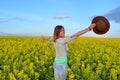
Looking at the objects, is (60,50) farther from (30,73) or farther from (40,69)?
(40,69)

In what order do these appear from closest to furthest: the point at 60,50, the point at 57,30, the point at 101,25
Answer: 1. the point at 101,25
2. the point at 57,30
3. the point at 60,50

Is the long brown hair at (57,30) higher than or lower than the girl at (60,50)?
higher

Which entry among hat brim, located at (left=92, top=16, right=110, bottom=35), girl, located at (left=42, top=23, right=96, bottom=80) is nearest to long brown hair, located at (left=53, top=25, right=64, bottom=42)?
girl, located at (left=42, top=23, right=96, bottom=80)

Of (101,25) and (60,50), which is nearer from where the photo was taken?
(101,25)

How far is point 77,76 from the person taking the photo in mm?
11086

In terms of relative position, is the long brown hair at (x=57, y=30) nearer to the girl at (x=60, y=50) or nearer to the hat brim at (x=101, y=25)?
the girl at (x=60, y=50)

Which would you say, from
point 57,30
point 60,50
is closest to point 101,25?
point 57,30

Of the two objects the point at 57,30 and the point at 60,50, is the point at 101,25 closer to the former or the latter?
the point at 57,30

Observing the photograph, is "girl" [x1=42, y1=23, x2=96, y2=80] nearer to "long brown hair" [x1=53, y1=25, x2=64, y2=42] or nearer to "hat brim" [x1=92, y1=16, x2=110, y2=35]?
"long brown hair" [x1=53, y1=25, x2=64, y2=42]

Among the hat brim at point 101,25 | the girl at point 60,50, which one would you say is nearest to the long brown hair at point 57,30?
the girl at point 60,50

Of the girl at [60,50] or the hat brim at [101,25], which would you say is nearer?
the hat brim at [101,25]

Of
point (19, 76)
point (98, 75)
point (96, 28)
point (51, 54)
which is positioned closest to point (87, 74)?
point (98, 75)

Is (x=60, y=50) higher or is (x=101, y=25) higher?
(x=101, y=25)

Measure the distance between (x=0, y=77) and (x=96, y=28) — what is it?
3465 millimetres
